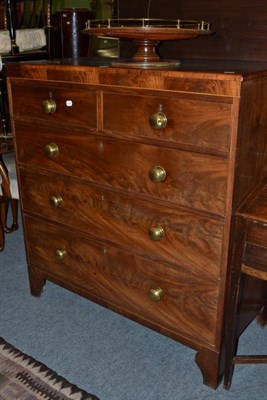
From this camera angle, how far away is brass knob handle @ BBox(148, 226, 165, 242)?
4.18ft

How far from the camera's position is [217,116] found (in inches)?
41.2

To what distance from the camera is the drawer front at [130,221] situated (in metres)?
1.20

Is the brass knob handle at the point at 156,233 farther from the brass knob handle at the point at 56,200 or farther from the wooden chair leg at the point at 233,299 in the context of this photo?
the brass knob handle at the point at 56,200

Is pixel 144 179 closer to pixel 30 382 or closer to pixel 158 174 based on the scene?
pixel 158 174

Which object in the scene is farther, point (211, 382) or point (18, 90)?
point (18, 90)

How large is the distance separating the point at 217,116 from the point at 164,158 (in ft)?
0.67

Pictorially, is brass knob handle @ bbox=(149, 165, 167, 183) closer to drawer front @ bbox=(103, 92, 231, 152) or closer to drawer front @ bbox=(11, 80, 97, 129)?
drawer front @ bbox=(103, 92, 231, 152)

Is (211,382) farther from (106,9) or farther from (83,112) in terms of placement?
(106,9)

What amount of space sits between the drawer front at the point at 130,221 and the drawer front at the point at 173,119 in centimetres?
21

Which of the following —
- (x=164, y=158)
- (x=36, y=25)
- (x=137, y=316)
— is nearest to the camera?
(x=164, y=158)

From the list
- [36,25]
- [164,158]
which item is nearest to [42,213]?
[164,158]

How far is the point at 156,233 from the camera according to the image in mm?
1274

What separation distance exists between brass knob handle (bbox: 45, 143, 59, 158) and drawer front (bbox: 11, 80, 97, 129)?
0.27 feet

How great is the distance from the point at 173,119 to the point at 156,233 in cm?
34
